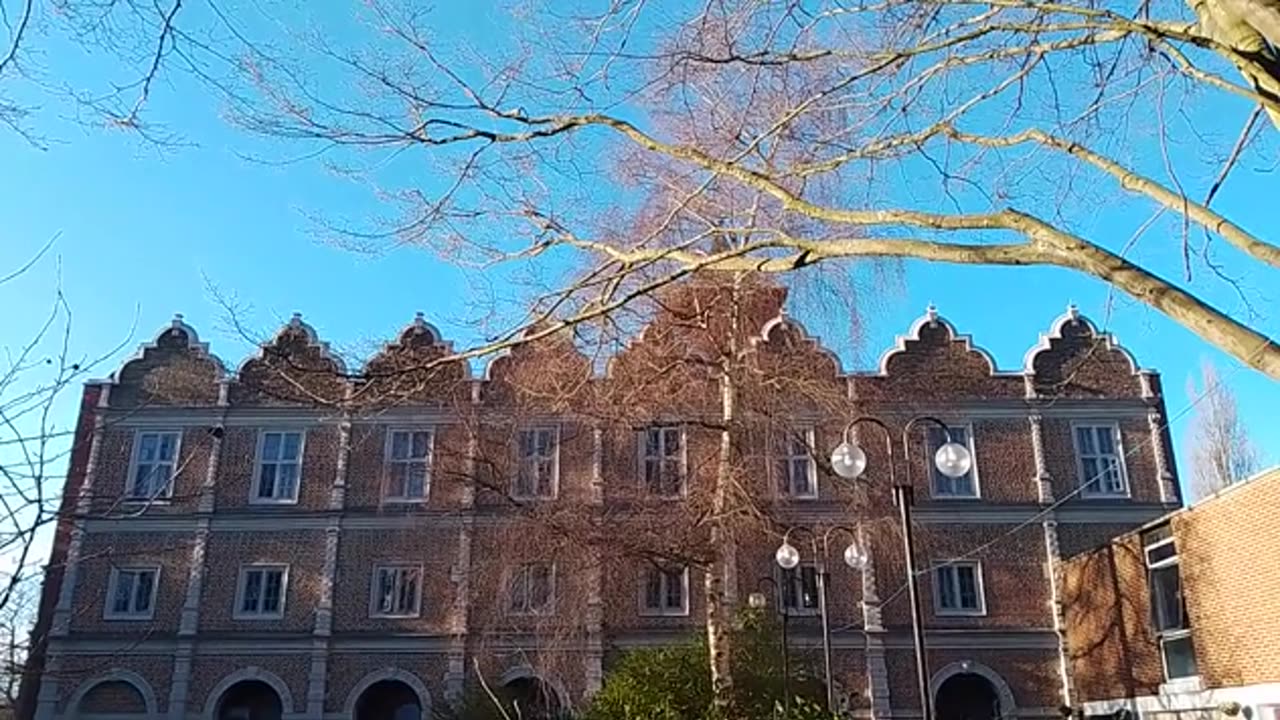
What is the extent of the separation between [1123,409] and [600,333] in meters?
17.5

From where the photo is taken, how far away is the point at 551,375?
12078 mm

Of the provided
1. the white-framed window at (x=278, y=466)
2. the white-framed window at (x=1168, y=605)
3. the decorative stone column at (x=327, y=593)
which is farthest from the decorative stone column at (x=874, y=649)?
the white-framed window at (x=278, y=466)

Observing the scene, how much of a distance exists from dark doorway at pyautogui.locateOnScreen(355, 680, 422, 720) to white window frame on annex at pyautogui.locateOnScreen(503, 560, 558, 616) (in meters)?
6.18

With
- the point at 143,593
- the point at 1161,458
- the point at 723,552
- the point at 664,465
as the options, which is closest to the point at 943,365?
the point at 1161,458

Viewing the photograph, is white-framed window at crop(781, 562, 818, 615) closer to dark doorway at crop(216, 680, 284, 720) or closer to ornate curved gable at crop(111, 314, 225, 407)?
dark doorway at crop(216, 680, 284, 720)

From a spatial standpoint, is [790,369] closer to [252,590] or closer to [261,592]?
[261,592]

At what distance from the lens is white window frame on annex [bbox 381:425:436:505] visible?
21578 mm

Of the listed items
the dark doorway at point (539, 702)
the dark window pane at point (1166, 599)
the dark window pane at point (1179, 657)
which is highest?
the dark window pane at point (1166, 599)

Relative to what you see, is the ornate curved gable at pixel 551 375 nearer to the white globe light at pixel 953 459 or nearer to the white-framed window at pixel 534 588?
the white-framed window at pixel 534 588

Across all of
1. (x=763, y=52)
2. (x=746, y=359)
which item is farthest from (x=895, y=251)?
(x=746, y=359)

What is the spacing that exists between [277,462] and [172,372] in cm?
319

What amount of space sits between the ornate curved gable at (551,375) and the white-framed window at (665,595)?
578 centimetres

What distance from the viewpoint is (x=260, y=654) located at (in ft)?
67.2

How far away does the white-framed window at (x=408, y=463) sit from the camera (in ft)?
71.4
